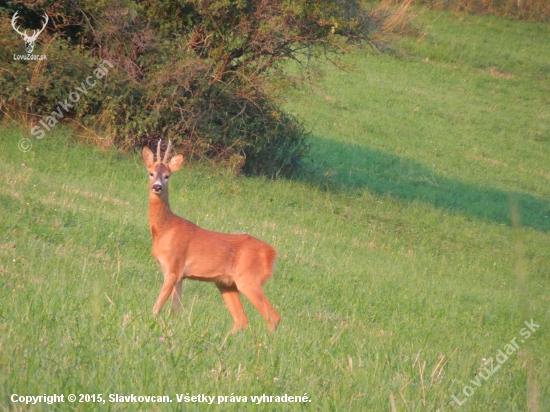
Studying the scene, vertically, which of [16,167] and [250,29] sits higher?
[250,29]

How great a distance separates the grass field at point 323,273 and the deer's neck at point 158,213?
0.69 metres

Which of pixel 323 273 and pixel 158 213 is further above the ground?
pixel 158 213

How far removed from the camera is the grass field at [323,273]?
455 centimetres

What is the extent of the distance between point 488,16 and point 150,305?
1642 inches

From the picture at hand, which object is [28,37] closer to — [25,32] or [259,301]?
[25,32]

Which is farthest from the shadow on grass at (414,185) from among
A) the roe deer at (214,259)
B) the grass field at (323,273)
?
the roe deer at (214,259)

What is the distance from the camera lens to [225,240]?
8180mm

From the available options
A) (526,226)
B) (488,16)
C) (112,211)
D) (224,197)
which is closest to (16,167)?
(112,211)

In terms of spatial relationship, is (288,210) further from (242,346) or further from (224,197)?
(242,346)

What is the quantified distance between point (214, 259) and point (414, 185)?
1547 cm

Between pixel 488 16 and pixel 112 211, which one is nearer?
pixel 112 211

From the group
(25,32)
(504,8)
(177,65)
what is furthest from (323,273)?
(504,8)

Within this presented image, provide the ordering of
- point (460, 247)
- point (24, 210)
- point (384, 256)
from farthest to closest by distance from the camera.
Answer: point (460, 247) → point (384, 256) → point (24, 210)

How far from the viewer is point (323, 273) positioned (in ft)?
37.4
